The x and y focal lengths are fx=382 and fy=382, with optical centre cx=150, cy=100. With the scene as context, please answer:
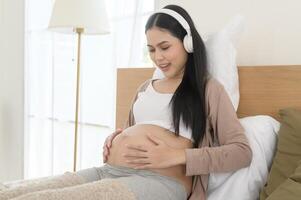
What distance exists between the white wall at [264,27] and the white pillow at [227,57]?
14 cm

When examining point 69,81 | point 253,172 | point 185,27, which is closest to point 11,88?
point 69,81

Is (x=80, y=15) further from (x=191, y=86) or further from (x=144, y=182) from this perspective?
(x=144, y=182)

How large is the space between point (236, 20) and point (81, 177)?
30.6 inches

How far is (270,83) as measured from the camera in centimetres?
136

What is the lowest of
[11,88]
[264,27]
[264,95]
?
[11,88]

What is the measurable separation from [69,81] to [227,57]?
59.4 inches

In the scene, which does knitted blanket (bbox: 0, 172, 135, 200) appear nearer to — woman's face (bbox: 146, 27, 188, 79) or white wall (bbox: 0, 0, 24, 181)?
woman's face (bbox: 146, 27, 188, 79)

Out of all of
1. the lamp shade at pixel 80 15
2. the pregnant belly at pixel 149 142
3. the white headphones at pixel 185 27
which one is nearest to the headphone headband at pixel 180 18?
the white headphones at pixel 185 27

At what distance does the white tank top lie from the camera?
1.33 meters

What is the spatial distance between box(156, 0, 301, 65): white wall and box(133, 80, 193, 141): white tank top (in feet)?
1.33

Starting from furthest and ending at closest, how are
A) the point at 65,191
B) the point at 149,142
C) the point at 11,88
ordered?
1. the point at 11,88
2. the point at 149,142
3. the point at 65,191

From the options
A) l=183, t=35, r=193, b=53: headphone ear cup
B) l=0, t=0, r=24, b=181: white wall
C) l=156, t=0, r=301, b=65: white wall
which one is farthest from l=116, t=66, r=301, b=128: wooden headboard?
l=0, t=0, r=24, b=181: white wall

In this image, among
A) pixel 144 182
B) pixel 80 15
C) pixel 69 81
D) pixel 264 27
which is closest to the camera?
pixel 144 182

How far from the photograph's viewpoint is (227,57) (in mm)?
1396
